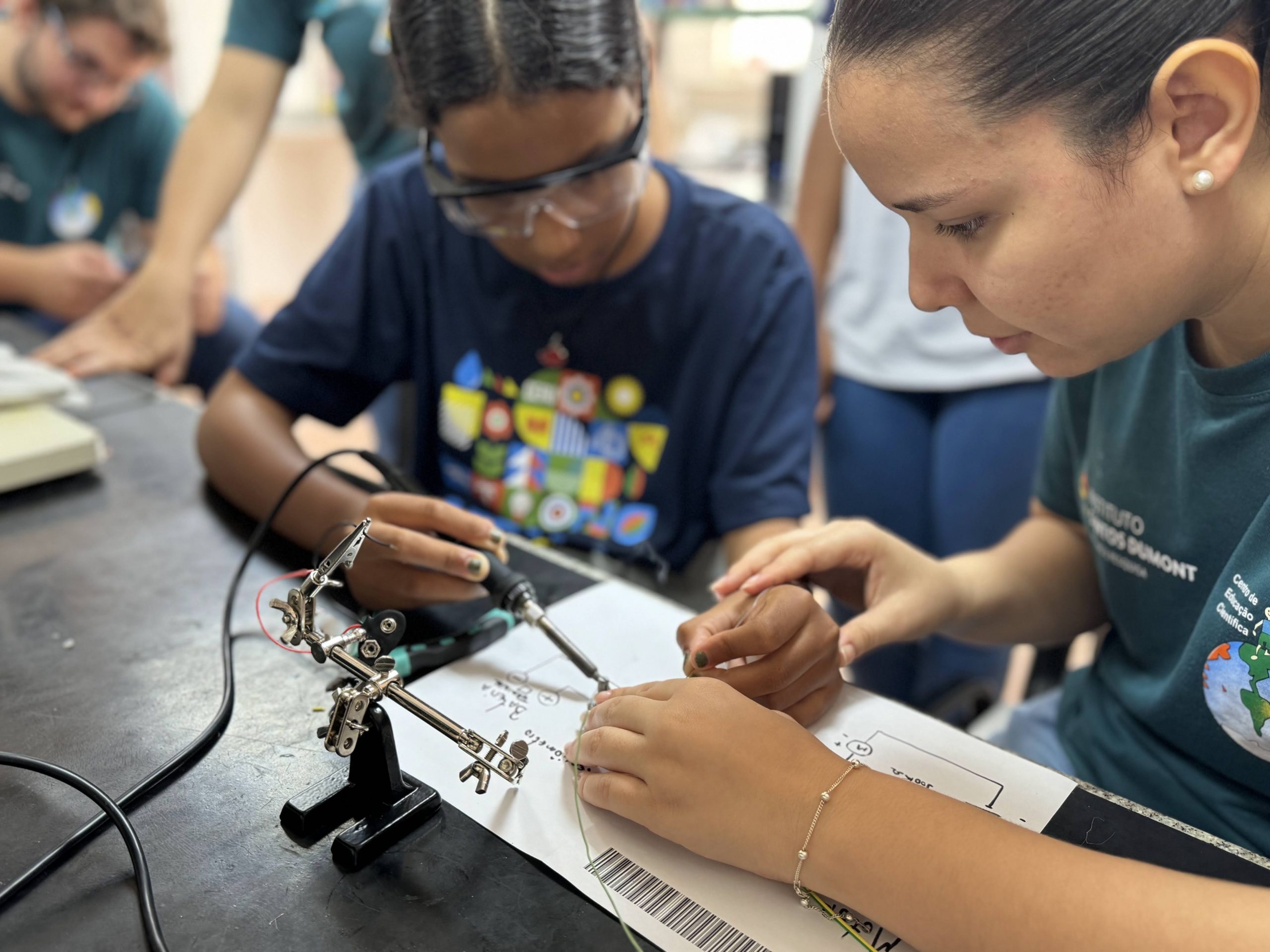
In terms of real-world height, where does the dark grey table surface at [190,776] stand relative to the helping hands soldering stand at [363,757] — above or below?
below

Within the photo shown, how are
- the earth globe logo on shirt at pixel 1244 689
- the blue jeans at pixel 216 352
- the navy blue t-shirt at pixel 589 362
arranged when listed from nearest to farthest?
the earth globe logo on shirt at pixel 1244 689 < the navy blue t-shirt at pixel 589 362 < the blue jeans at pixel 216 352

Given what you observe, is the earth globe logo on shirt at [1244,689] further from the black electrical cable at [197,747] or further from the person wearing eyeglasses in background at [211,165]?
the person wearing eyeglasses in background at [211,165]

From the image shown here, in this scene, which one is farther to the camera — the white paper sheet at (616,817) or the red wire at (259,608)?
the red wire at (259,608)

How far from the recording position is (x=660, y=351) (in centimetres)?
117

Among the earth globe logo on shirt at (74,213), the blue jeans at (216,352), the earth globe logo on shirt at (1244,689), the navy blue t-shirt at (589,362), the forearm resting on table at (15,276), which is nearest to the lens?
the earth globe logo on shirt at (1244,689)

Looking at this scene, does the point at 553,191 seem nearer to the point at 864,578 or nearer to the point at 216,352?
the point at 864,578

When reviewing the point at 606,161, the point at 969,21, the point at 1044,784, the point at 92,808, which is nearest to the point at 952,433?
the point at 606,161

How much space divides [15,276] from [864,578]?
1814mm

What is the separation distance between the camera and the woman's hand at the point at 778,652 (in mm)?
717

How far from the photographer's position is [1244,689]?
0.70m

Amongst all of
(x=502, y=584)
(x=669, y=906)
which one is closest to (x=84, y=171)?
(x=502, y=584)

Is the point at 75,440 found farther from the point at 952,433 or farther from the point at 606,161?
the point at 952,433

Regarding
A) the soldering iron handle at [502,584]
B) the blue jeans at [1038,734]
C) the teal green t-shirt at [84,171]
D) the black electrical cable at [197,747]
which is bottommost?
the blue jeans at [1038,734]

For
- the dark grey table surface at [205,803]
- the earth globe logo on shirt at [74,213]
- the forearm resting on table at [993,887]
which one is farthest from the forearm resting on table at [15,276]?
the forearm resting on table at [993,887]
